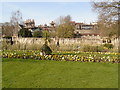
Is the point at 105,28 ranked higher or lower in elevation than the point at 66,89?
higher

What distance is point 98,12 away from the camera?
56.9ft

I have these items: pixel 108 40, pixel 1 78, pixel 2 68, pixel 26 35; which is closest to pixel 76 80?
pixel 1 78

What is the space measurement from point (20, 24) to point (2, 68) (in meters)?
43.9

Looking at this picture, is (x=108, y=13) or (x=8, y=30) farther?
(x=8, y=30)

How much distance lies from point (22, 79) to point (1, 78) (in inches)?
34.8

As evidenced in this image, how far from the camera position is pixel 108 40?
31.4 m

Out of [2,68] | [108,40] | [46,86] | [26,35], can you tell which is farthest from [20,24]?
[46,86]

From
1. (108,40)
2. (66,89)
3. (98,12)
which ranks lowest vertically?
(66,89)

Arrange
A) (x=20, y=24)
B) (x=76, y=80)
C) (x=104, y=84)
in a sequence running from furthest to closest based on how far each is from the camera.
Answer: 1. (x=20, y=24)
2. (x=76, y=80)
3. (x=104, y=84)

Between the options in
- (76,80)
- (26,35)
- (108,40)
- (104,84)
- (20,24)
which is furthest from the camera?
(20,24)

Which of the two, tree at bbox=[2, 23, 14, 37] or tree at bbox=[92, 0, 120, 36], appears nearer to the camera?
tree at bbox=[92, 0, 120, 36]

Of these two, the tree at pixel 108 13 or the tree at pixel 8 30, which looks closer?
the tree at pixel 108 13

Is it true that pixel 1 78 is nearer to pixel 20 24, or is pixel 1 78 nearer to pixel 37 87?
pixel 37 87

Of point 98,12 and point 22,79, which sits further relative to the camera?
point 98,12
